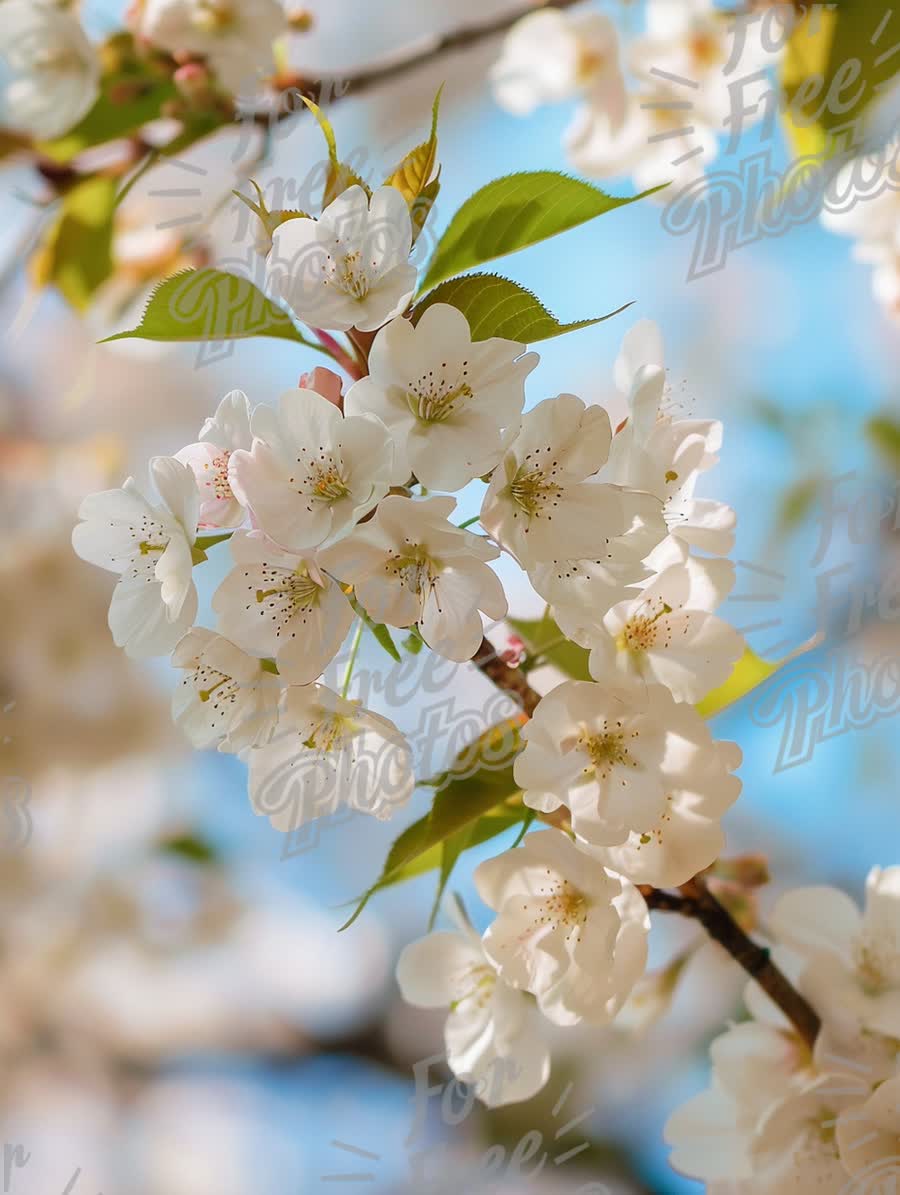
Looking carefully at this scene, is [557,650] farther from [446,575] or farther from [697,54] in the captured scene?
[697,54]

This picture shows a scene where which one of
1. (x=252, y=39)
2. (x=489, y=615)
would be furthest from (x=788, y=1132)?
(x=252, y=39)

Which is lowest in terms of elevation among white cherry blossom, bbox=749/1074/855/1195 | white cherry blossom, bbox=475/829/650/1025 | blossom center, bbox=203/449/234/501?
white cherry blossom, bbox=749/1074/855/1195

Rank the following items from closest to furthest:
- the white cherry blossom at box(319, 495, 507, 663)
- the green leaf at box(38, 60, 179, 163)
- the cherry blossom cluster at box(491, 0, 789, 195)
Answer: the white cherry blossom at box(319, 495, 507, 663) → the green leaf at box(38, 60, 179, 163) → the cherry blossom cluster at box(491, 0, 789, 195)

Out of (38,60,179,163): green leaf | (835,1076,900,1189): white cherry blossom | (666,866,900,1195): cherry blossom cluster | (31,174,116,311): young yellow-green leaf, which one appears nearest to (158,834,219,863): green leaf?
(31,174,116,311): young yellow-green leaf

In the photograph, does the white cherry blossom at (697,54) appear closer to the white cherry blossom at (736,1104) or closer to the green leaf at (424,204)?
the green leaf at (424,204)

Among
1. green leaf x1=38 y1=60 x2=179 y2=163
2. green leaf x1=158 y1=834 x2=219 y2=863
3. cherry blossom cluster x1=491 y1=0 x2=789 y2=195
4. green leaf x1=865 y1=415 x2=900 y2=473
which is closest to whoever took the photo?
green leaf x1=38 y1=60 x2=179 y2=163

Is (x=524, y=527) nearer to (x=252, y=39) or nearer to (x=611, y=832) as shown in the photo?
(x=611, y=832)

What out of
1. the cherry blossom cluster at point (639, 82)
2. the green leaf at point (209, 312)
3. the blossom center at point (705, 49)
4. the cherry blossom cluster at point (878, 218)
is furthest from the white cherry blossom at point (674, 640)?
the blossom center at point (705, 49)

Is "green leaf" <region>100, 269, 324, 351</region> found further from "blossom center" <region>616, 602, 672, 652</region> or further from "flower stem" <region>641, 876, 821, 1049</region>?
"flower stem" <region>641, 876, 821, 1049</region>
